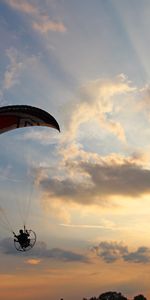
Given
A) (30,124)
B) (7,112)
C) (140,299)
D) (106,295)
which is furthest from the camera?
(106,295)

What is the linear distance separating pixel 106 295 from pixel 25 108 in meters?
108

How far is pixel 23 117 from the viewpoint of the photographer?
108 feet

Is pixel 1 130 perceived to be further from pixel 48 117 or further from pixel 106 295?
pixel 106 295

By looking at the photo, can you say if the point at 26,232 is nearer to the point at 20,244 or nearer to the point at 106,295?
the point at 20,244

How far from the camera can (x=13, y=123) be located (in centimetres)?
3362

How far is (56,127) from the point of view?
3253 cm

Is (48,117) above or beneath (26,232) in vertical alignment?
above

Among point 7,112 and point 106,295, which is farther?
point 106,295

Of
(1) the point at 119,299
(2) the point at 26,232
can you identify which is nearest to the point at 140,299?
(1) the point at 119,299

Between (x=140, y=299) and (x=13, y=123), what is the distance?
3474 inches

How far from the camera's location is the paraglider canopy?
30.4m

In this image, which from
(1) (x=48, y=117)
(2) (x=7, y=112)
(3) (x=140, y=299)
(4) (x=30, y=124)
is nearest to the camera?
(2) (x=7, y=112)

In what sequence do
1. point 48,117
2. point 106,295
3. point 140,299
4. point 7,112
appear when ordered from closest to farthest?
point 7,112 < point 48,117 < point 140,299 < point 106,295

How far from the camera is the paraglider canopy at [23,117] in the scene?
99.6 feet
